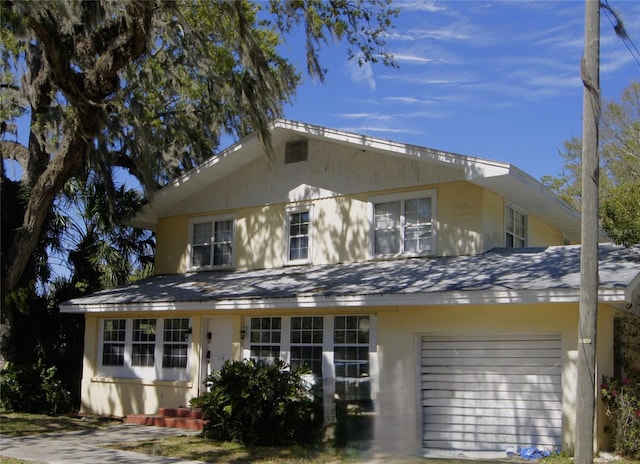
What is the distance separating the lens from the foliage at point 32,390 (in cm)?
1706

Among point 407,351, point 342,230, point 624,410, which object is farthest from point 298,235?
point 624,410

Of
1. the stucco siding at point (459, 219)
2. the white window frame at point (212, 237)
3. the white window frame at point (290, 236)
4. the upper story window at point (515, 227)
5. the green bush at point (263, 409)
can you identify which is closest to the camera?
the green bush at point (263, 409)

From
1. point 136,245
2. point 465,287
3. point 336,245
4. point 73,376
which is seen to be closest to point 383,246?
point 336,245

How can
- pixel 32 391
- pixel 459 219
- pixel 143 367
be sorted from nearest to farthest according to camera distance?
pixel 459 219, pixel 32 391, pixel 143 367

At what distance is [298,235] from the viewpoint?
58.3ft

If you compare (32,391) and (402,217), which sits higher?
(402,217)

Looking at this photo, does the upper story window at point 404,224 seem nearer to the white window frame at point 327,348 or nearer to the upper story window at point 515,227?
the upper story window at point 515,227

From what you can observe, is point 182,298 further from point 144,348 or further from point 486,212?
point 486,212

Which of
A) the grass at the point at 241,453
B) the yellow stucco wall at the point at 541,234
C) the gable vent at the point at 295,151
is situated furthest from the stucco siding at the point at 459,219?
the grass at the point at 241,453

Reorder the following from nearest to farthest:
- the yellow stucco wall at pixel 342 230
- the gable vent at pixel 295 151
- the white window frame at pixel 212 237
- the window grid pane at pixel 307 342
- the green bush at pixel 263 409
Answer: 1. the green bush at pixel 263 409
2. the window grid pane at pixel 307 342
3. the yellow stucco wall at pixel 342 230
4. the gable vent at pixel 295 151
5. the white window frame at pixel 212 237

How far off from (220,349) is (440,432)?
5508 millimetres

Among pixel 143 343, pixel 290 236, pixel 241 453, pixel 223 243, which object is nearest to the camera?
pixel 241 453

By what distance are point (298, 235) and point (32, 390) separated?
7.33 m

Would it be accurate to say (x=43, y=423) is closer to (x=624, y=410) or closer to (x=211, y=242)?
(x=211, y=242)
